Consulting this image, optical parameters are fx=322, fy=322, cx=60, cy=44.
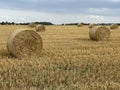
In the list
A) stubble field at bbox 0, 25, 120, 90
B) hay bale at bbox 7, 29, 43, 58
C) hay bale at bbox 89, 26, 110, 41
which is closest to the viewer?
stubble field at bbox 0, 25, 120, 90

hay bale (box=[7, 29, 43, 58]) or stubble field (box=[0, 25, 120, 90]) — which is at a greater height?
hay bale (box=[7, 29, 43, 58])

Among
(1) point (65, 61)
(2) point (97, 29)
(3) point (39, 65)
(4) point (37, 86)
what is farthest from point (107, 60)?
(2) point (97, 29)

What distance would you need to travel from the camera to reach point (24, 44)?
1168 centimetres

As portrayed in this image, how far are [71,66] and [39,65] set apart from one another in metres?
0.91

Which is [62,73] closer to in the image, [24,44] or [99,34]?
[24,44]

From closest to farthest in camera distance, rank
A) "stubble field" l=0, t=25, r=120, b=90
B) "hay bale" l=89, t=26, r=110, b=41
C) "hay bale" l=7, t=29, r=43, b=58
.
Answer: "stubble field" l=0, t=25, r=120, b=90 → "hay bale" l=7, t=29, r=43, b=58 → "hay bale" l=89, t=26, r=110, b=41

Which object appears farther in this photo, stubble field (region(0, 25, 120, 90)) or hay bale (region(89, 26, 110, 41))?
hay bale (region(89, 26, 110, 41))

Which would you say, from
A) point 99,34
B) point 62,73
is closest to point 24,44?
point 62,73

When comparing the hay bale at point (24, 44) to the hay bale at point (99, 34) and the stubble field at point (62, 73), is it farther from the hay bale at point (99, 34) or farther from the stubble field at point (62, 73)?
the hay bale at point (99, 34)

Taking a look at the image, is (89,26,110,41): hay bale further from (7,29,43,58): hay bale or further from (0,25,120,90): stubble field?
(0,25,120,90): stubble field

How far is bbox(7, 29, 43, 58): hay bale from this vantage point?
1136 cm

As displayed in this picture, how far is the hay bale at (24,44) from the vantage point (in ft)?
37.3

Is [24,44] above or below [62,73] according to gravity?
above

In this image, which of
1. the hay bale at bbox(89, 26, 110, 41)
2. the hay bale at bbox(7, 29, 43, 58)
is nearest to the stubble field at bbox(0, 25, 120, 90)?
the hay bale at bbox(7, 29, 43, 58)
